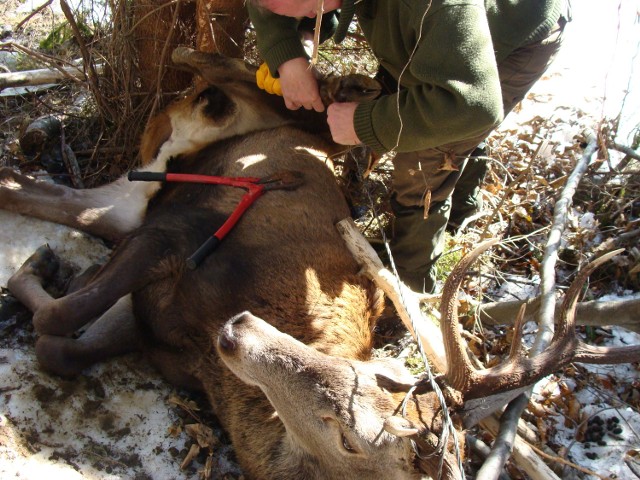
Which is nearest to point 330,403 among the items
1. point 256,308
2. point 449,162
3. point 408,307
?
point 408,307

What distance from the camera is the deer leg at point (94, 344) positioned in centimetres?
338

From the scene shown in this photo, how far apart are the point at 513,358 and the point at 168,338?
74.2 inches

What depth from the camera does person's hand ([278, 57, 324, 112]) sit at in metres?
3.75

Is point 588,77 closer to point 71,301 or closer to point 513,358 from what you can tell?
point 513,358

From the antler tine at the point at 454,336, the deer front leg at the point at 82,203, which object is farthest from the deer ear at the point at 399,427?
the deer front leg at the point at 82,203

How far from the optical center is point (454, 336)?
2.72 metres

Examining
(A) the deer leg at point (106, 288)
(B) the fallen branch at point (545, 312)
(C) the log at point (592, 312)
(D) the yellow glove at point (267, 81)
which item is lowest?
(C) the log at point (592, 312)

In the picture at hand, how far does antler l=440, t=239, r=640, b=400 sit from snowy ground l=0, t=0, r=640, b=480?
109cm

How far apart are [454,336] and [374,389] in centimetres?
47

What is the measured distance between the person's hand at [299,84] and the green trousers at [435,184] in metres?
0.66

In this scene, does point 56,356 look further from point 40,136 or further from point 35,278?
point 40,136

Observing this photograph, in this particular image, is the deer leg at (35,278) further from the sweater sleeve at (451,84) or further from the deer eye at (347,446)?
the sweater sleeve at (451,84)

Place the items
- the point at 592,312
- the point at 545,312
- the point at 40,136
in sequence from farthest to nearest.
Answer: the point at 40,136
the point at 592,312
the point at 545,312

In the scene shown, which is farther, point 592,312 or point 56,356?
point 592,312
